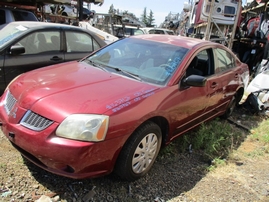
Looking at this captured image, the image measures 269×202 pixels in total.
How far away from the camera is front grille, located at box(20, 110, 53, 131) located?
7.49ft

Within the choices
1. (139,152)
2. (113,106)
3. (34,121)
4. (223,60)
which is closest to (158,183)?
(139,152)

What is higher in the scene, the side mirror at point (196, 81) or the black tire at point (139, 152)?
the side mirror at point (196, 81)

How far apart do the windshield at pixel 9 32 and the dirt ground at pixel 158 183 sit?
71.7 inches

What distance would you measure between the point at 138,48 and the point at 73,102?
161 cm

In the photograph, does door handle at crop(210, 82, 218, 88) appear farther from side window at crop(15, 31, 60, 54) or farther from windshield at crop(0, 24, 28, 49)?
windshield at crop(0, 24, 28, 49)

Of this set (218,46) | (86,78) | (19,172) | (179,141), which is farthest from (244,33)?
(19,172)

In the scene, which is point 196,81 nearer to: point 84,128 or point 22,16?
point 84,128

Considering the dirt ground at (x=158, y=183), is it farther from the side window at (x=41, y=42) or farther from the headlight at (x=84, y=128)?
the side window at (x=41, y=42)

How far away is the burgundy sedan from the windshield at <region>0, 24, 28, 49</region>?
152 cm

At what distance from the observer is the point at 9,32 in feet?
15.4

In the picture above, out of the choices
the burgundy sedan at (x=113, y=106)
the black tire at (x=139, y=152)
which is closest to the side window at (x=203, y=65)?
the burgundy sedan at (x=113, y=106)

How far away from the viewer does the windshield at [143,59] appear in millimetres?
3193

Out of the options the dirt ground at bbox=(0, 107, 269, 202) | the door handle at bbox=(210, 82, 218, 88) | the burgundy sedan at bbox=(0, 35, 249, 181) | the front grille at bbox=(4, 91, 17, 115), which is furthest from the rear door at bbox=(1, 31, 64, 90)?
the door handle at bbox=(210, 82, 218, 88)

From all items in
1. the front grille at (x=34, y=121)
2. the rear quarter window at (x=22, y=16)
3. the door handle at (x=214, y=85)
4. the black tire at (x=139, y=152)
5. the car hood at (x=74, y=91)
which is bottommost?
the black tire at (x=139, y=152)
